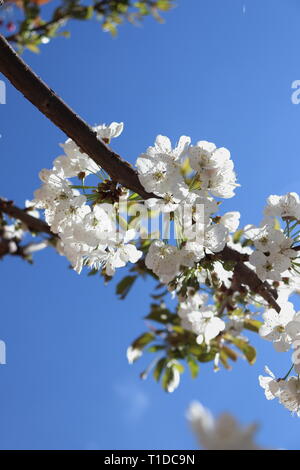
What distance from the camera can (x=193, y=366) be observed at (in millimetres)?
2051

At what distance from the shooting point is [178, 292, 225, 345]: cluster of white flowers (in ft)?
4.60

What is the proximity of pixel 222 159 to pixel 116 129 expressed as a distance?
289 mm

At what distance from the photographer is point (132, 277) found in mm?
1966

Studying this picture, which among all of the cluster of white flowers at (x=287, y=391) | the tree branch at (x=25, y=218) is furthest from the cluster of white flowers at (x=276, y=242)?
the tree branch at (x=25, y=218)

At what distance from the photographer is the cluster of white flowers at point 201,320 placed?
140 cm

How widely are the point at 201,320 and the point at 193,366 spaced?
2.17 feet

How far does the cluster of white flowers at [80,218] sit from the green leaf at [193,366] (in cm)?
111

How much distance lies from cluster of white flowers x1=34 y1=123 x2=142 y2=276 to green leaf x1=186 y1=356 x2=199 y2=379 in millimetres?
1112

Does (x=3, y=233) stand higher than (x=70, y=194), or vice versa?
(x=3, y=233)

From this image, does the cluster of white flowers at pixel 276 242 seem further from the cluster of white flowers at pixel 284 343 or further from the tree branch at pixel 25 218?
the tree branch at pixel 25 218
